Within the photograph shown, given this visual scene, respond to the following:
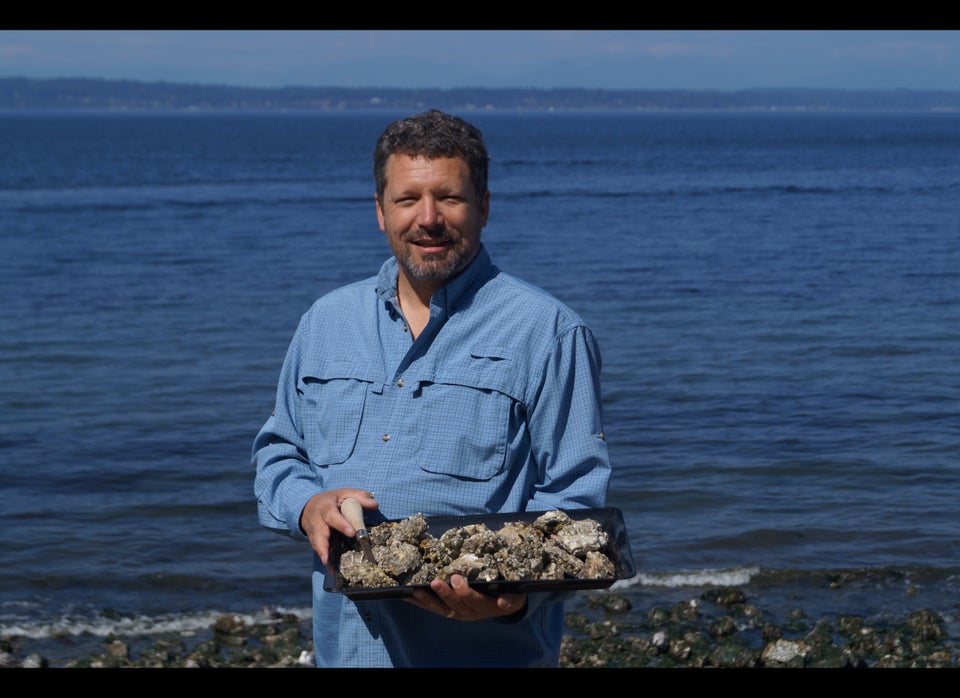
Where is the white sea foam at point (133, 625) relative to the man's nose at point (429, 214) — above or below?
below

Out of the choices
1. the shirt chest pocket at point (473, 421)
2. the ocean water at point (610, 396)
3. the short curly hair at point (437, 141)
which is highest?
the short curly hair at point (437, 141)

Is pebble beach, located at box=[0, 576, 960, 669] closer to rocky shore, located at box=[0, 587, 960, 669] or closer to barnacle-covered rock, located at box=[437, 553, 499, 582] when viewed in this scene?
rocky shore, located at box=[0, 587, 960, 669]

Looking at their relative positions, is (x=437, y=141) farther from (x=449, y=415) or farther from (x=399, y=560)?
(x=399, y=560)

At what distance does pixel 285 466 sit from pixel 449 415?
590 millimetres

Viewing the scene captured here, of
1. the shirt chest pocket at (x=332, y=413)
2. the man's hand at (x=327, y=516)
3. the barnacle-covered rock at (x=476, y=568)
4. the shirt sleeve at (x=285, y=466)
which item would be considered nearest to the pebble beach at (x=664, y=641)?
the shirt sleeve at (x=285, y=466)

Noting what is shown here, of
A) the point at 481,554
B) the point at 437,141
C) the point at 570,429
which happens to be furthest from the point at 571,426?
the point at 437,141

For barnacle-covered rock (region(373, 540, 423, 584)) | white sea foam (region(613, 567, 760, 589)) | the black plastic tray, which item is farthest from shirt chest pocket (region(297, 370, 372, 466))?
white sea foam (region(613, 567, 760, 589))

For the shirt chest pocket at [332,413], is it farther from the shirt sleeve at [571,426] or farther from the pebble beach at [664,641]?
the pebble beach at [664,641]

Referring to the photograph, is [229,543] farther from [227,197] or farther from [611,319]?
[227,197]

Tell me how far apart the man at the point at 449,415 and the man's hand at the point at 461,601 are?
0.43ft

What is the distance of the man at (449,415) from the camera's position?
136 inches

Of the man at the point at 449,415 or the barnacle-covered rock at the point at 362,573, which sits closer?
the barnacle-covered rock at the point at 362,573

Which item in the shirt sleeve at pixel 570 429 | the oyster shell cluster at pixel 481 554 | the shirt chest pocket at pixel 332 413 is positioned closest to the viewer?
the oyster shell cluster at pixel 481 554

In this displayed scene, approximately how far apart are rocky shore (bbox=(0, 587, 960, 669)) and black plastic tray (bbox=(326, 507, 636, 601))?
14.4ft
